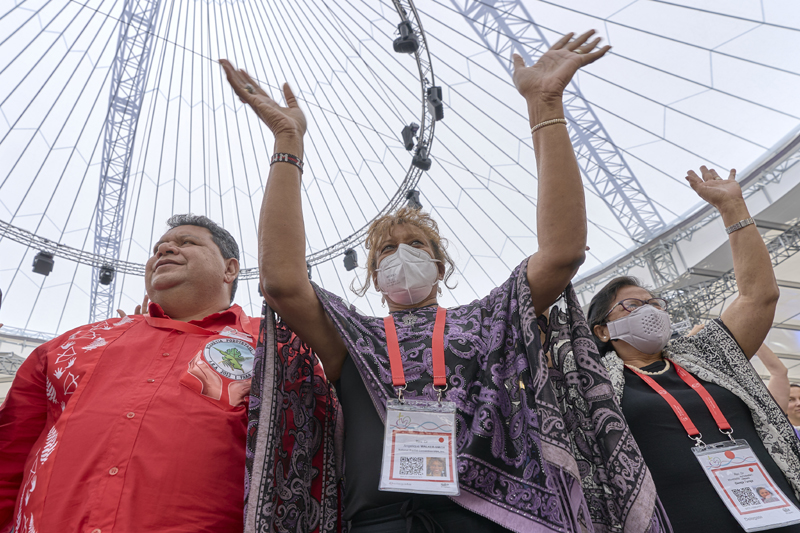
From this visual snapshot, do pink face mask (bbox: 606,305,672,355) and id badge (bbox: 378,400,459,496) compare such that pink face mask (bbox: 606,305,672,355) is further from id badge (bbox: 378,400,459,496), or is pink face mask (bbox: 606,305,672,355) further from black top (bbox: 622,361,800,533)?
id badge (bbox: 378,400,459,496)

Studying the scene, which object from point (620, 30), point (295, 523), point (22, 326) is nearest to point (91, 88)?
point (22, 326)

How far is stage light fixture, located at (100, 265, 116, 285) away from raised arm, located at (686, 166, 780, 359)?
43.6 feet

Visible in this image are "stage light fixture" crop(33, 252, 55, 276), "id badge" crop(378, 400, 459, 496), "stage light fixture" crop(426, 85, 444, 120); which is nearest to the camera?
"id badge" crop(378, 400, 459, 496)

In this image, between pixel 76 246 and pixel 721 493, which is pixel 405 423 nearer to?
pixel 721 493

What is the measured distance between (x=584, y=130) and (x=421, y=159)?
3069mm

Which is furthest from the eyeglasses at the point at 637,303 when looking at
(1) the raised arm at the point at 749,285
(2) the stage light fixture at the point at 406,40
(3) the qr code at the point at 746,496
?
(2) the stage light fixture at the point at 406,40

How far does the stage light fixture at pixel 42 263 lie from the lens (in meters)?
11.7

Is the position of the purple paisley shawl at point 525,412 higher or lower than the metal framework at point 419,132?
lower

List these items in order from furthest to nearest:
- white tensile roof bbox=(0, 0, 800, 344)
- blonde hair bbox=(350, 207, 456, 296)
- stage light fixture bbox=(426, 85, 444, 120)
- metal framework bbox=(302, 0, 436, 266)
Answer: stage light fixture bbox=(426, 85, 444, 120) → metal framework bbox=(302, 0, 436, 266) → white tensile roof bbox=(0, 0, 800, 344) → blonde hair bbox=(350, 207, 456, 296)

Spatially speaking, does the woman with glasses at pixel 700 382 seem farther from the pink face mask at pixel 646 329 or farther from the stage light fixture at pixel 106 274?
the stage light fixture at pixel 106 274

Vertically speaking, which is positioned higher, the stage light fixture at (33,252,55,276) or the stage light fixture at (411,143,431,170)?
the stage light fixture at (411,143,431,170)

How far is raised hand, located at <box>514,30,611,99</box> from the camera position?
1.75 metres

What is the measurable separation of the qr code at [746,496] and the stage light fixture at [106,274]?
13658 millimetres

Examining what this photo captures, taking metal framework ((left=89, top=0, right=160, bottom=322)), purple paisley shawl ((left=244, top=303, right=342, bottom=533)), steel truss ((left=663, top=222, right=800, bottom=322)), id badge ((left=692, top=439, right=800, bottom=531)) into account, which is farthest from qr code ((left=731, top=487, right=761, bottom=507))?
metal framework ((left=89, top=0, right=160, bottom=322))
